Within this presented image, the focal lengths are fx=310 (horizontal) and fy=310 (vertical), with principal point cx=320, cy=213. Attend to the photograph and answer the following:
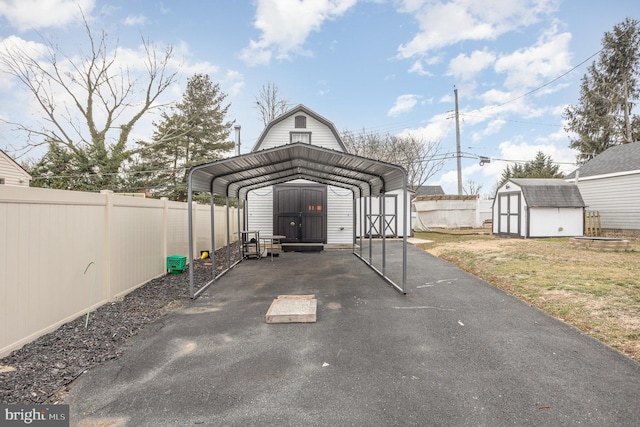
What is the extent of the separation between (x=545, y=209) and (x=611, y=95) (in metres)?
17.9

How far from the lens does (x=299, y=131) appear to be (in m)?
12.9

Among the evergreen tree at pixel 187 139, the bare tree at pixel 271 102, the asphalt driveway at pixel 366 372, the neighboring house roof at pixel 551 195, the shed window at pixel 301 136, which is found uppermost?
the bare tree at pixel 271 102

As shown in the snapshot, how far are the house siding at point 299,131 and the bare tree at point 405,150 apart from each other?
15905 mm

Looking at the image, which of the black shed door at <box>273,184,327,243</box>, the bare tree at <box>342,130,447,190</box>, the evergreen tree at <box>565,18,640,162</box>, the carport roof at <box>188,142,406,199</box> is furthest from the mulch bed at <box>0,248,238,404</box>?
the evergreen tree at <box>565,18,640,162</box>

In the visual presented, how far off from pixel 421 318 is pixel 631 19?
33.7 metres

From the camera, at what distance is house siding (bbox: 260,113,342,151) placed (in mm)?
12906

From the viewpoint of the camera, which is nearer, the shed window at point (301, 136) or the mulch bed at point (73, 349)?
the mulch bed at point (73, 349)

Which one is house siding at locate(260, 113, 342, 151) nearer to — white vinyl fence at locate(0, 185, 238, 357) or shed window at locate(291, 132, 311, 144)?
shed window at locate(291, 132, 311, 144)

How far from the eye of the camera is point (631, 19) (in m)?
23.8

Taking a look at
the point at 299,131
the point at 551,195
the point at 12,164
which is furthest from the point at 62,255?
the point at 551,195

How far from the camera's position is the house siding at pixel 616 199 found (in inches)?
577

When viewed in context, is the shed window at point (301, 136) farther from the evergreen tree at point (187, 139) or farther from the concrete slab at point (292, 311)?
the evergreen tree at point (187, 139)

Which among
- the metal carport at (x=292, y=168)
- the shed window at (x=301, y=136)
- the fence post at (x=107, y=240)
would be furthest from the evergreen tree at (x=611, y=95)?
the fence post at (x=107, y=240)

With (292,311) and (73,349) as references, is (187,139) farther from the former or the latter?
(73,349)
